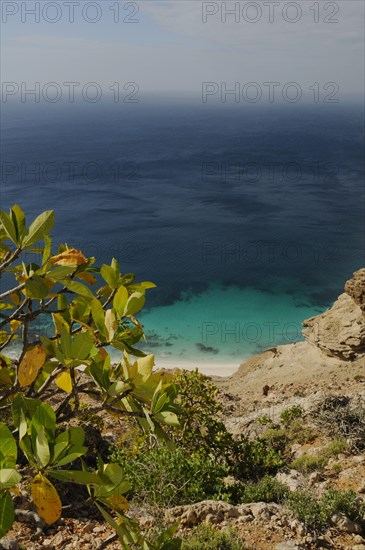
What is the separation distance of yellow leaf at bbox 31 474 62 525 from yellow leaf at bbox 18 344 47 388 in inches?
24.4

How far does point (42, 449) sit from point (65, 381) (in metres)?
0.87

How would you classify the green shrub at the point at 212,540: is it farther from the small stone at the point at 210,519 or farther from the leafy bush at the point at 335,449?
the leafy bush at the point at 335,449

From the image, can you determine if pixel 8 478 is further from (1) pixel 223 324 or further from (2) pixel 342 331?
(1) pixel 223 324

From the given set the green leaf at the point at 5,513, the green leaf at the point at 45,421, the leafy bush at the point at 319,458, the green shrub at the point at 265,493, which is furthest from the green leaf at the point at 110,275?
the leafy bush at the point at 319,458

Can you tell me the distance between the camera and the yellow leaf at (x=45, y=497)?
191 cm

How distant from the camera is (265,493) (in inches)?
257

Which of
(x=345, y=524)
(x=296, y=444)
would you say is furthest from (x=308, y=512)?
(x=296, y=444)

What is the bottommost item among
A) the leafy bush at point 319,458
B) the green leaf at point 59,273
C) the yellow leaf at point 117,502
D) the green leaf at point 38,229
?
the leafy bush at point 319,458

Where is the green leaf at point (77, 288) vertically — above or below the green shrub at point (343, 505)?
→ above

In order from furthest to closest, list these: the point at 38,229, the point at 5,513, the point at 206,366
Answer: the point at 206,366 < the point at 38,229 < the point at 5,513

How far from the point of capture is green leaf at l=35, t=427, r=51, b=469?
1830 mm

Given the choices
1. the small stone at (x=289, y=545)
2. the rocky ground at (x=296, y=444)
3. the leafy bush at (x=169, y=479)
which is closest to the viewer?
the small stone at (x=289, y=545)

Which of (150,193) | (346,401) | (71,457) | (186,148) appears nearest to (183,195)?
(150,193)

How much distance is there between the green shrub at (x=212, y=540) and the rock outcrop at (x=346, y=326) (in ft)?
46.7
